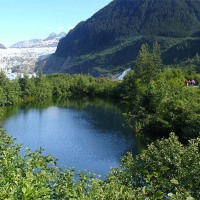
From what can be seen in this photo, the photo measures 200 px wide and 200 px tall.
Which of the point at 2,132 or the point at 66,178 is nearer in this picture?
the point at 66,178

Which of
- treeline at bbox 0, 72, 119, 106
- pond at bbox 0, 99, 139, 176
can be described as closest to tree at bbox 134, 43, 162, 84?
pond at bbox 0, 99, 139, 176

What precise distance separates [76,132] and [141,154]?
4670cm

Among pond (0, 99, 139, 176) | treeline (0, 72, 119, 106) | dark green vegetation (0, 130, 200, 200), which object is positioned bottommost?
pond (0, 99, 139, 176)

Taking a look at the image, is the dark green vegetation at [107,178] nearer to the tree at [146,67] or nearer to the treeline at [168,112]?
the treeline at [168,112]

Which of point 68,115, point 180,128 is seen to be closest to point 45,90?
point 68,115

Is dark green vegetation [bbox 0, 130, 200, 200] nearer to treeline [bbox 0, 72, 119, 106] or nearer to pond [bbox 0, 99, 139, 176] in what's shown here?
pond [bbox 0, 99, 139, 176]

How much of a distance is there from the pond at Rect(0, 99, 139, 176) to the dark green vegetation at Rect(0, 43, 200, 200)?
5311mm

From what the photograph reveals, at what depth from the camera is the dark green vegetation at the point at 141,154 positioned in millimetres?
11500

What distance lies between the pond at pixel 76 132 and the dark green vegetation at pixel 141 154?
5.31 metres

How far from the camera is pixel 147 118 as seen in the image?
62.7 m

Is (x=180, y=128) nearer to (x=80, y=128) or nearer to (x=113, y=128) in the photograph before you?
(x=113, y=128)

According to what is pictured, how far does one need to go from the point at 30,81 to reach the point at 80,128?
6284 cm

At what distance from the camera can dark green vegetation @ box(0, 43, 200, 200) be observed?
37.7ft

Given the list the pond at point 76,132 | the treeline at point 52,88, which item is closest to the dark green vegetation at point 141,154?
the treeline at point 52,88
